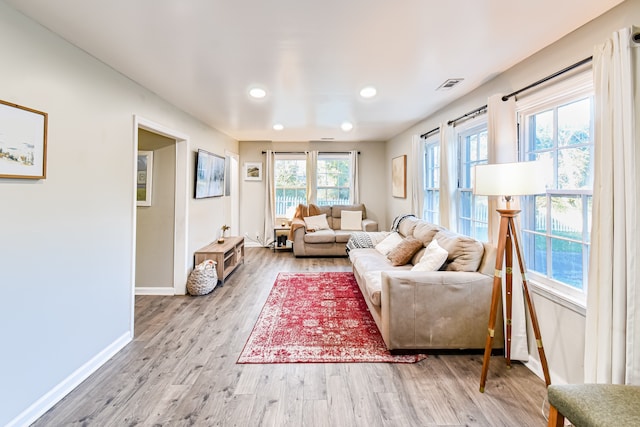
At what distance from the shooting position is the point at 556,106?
2.14 meters

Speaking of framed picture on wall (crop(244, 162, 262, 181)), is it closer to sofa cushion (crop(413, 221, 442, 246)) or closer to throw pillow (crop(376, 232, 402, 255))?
throw pillow (crop(376, 232, 402, 255))

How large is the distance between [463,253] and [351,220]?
3863mm

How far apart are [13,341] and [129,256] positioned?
3.67 feet

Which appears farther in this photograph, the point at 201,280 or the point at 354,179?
the point at 354,179

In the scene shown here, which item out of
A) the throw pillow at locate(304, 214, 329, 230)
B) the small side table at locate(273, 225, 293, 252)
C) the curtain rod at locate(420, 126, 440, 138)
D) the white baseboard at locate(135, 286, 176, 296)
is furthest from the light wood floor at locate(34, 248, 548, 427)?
the small side table at locate(273, 225, 293, 252)

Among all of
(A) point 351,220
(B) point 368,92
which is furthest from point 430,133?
(A) point 351,220

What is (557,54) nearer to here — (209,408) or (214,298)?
(209,408)

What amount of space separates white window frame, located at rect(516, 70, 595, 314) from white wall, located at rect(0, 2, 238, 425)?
3.32m

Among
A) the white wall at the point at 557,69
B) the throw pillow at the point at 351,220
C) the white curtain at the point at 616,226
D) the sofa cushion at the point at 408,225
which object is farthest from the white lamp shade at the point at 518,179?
the throw pillow at the point at 351,220

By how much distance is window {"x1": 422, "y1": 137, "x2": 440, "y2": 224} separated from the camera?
4340 mm

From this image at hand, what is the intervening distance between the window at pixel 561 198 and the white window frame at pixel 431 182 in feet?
6.18

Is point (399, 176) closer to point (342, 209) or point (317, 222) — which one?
point (342, 209)

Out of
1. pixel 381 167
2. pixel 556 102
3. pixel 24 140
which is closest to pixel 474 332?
pixel 556 102

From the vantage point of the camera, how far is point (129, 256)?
2.74 m
